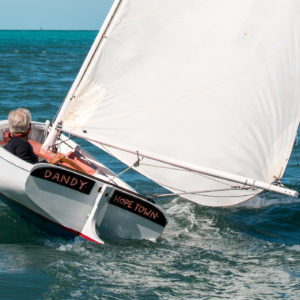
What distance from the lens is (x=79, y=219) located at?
811 cm

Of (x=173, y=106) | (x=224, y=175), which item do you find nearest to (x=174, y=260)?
(x=224, y=175)

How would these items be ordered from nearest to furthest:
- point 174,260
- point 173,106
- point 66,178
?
point 66,178, point 174,260, point 173,106

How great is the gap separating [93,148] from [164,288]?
892 centimetres

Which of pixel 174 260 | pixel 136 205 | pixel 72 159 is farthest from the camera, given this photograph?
pixel 72 159

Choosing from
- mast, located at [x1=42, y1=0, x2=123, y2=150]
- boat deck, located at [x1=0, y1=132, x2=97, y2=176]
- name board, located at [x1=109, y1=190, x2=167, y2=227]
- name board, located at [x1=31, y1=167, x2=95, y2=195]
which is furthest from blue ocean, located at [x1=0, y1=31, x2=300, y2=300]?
mast, located at [x1=42, y1=0, x2=123, y2=150]

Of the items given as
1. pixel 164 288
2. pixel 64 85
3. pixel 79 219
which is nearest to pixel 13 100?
pixel 64 85

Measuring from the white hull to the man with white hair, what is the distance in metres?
0.17

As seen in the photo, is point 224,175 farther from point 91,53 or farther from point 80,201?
point 91,53

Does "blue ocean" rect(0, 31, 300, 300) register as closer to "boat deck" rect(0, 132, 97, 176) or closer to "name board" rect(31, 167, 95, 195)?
"name board" rect(31, 167, 95, 195)

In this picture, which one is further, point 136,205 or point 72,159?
point 72,159

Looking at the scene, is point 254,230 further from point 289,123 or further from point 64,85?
point 64,85

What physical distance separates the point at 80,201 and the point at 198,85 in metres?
2.22

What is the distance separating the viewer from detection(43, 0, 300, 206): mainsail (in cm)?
799

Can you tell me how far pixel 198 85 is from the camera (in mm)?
8312
